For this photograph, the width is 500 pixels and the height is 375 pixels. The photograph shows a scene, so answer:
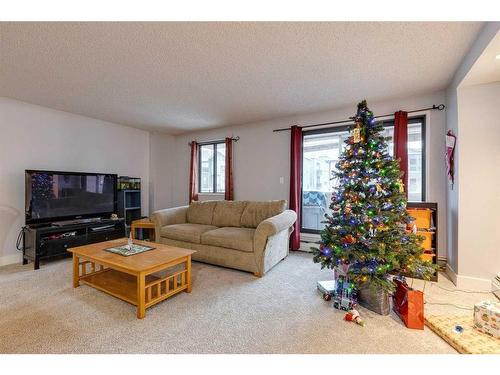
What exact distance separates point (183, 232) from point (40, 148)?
2.55 meters

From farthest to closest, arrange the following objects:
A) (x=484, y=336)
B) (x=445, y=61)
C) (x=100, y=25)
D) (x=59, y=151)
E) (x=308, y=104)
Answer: (x=59, y=151) < (x=308, y=104) < (x=445, y=61) < (x=100, y=25) < (x=484, y=336)

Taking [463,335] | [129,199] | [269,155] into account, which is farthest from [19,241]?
[463,335]

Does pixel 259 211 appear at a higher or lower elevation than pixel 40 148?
lower

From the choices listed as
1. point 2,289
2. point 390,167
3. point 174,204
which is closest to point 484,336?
point 390,167

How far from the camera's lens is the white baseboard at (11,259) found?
3.24 m

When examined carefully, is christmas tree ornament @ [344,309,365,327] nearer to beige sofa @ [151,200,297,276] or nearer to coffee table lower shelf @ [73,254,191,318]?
beige sofa @ [151,200,297,276]

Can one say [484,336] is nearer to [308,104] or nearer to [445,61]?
[445,61]

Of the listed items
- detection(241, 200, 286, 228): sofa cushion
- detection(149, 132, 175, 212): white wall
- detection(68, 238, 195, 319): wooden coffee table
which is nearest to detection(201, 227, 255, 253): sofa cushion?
detection(241, 200, 286, 228): sofa cushion

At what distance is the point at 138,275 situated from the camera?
193cm

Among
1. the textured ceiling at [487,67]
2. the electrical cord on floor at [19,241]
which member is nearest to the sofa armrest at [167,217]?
the electrical cord on floor at [19,241]

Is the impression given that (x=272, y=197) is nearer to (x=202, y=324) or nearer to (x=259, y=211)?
(x=259, y=211)

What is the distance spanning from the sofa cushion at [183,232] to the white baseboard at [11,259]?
1997mm

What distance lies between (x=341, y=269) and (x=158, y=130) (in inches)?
174

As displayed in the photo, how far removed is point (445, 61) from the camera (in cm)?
230
